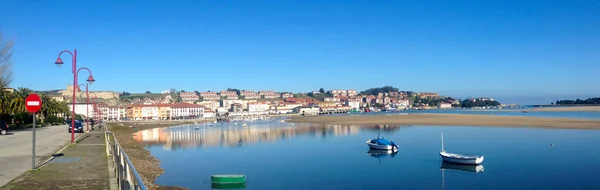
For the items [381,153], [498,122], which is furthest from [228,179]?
[498,122]

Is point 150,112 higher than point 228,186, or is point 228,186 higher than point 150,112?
point 150,112

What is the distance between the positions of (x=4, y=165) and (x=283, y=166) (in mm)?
15414

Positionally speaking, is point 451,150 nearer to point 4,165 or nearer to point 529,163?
point 529,163

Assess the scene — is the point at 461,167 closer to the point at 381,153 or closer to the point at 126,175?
the point at 381,153

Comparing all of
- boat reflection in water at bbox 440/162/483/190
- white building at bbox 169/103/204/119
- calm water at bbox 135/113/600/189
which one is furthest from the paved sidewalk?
white building at bbox 169/103/204/119

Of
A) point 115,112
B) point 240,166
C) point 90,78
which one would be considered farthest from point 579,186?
point 115,112

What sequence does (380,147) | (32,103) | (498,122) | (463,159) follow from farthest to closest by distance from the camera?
(498,122) → (380,147) → (463,159) → (32,103)

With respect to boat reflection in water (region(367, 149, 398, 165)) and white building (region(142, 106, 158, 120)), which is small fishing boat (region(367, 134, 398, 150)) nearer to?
boat reflection in water (region(367, 149, 398, 165))

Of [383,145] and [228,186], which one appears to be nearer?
[228,186]

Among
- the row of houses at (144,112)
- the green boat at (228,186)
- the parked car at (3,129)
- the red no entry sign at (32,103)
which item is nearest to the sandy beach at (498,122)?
the green boat at (228,186)

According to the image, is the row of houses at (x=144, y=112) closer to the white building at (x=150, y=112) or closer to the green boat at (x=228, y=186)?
the white building at (x=150, y=112)

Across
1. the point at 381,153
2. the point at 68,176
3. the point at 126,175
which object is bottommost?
the point at 381,153

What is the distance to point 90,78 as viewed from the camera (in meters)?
25.2

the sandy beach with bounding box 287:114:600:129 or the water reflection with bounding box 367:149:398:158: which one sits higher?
the sandy beach with bounding box 287:114:600:129
